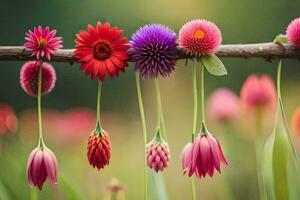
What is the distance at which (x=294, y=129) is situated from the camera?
0.82 metres

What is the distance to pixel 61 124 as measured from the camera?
1051mm

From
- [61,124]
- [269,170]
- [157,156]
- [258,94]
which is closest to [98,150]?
[157,156]

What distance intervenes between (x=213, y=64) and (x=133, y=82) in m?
0.66

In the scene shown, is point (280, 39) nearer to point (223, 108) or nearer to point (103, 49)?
point (103, 49)

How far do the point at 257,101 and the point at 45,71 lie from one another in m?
0.31

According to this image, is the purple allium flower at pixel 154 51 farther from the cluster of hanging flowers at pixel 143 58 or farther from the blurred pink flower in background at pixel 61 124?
the blurred pink flower in background at pixel 61 124

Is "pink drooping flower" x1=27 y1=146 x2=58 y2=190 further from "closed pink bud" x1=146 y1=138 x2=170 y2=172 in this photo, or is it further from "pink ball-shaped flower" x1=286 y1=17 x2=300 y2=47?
"pink ball-shaped flower" x1=286 y1=17 x2=300 y2=47

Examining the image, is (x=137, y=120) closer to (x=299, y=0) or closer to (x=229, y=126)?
(x=229, y=126)

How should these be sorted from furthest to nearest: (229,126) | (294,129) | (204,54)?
(229,126)
(294,129)
(204,54)

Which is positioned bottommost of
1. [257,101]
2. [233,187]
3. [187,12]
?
[233,187]

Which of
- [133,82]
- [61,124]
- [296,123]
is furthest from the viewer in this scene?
[133,82]

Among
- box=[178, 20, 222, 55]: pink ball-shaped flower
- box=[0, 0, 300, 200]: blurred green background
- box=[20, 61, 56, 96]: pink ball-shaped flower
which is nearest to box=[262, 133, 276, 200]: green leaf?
box=[178, 20, 222, 55]: pink ball-shaped flower

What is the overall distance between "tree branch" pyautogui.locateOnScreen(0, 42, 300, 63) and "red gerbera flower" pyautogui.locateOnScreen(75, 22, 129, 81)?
0.01 m

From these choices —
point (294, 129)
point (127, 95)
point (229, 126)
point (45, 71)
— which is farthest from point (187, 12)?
point (45, 71)
